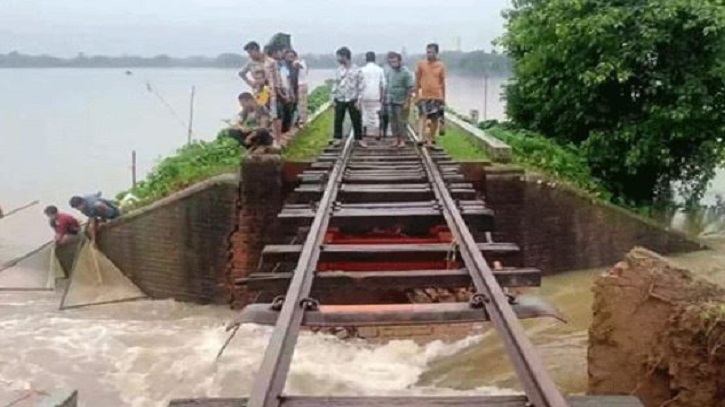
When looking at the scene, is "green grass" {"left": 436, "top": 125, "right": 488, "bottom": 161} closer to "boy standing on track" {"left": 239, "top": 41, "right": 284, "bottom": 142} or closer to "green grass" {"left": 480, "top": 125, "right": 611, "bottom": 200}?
"green grass" {"left": 480, "top": 125, "right": 611, "bottom": 200}

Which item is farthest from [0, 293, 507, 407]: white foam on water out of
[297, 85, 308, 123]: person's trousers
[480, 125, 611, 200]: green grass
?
[480, 125, 611, 200]: green grass

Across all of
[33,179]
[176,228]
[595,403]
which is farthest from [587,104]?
[33,179]

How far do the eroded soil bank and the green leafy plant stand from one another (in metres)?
11.0

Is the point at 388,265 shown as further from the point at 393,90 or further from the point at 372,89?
the point at 372,89

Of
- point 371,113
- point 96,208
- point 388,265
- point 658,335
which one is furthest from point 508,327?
point 96,208

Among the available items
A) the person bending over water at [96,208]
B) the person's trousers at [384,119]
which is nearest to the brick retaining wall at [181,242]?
the person bending over water at [96,208]

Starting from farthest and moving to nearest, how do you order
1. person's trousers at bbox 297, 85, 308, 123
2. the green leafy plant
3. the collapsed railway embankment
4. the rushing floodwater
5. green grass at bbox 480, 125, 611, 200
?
person's trousers at bbox 297, 85, 308, 123 → the green leafy plant → green grass at bbox 480, 125, 611, 200 → the collapsed railway embankment → the rushing floodwater

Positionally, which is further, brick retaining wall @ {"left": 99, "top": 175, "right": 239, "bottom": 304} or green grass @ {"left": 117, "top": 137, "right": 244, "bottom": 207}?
green grass @ {"left": 117, "top": 137, "right": 244, "bottom": 207}

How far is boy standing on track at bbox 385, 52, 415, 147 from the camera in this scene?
16438mm

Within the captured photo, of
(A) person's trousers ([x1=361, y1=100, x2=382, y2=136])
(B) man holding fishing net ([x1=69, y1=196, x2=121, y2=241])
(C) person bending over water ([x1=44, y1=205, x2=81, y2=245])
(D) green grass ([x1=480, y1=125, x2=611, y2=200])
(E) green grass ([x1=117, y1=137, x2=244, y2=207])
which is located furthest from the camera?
(D) green grass ([x1=480, y1=125, x2=611, y2=200])

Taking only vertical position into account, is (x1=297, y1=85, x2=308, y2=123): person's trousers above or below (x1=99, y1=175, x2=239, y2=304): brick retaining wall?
above

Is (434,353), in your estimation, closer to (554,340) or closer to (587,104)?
(554,340)

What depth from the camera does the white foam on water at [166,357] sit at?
1255cm

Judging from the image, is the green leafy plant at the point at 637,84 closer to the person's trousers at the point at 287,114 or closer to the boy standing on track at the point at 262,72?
the person's trousers at the point at 287,114
